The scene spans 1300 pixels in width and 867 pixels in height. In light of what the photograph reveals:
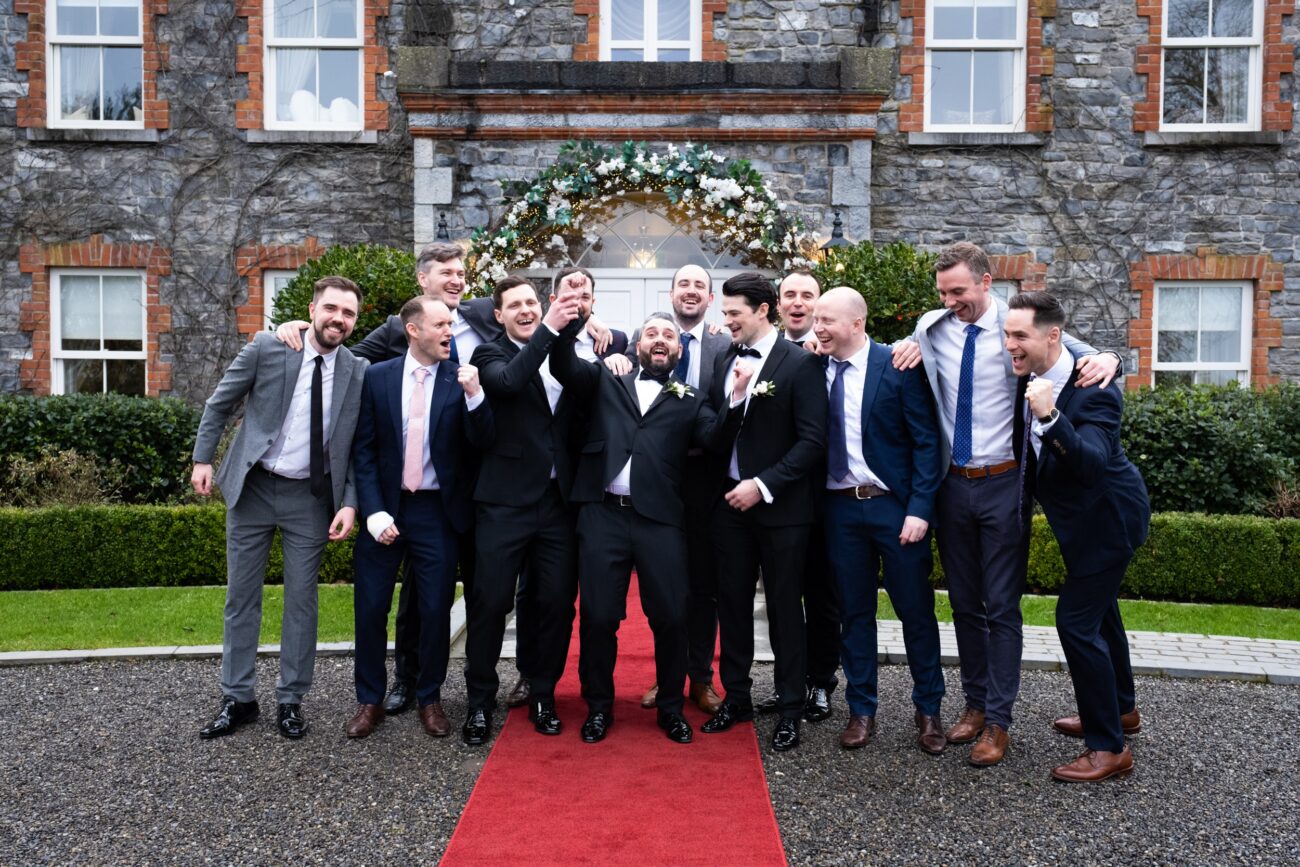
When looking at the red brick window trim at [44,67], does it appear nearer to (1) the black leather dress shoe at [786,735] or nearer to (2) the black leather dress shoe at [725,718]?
(2) the black leather dress shoe at [725,718]

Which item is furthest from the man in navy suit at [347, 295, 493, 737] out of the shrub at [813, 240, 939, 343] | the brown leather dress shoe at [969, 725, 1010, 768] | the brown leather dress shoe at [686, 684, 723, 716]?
the shrub at [813, 240, 939, 343]

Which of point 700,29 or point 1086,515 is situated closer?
point 1086,515

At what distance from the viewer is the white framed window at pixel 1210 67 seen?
1148 cm

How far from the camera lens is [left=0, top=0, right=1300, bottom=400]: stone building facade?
11352mm

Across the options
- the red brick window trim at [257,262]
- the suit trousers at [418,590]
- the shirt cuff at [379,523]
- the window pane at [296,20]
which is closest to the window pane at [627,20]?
the window pane at [296,20]

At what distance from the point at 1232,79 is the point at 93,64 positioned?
491 inches

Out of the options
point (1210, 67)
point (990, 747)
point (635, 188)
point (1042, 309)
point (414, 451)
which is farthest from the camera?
point (1210, 67)

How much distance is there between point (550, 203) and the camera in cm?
983

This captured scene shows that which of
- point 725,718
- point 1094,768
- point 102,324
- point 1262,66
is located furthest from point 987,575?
point 102,324

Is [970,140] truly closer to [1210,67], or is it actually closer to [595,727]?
[1210,67]

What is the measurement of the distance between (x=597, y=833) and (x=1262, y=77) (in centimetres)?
1150

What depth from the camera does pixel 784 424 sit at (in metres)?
4.69

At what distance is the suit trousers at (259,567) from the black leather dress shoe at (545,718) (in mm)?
1042

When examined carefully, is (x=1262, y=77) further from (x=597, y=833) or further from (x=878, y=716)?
(x=597, y=833)
